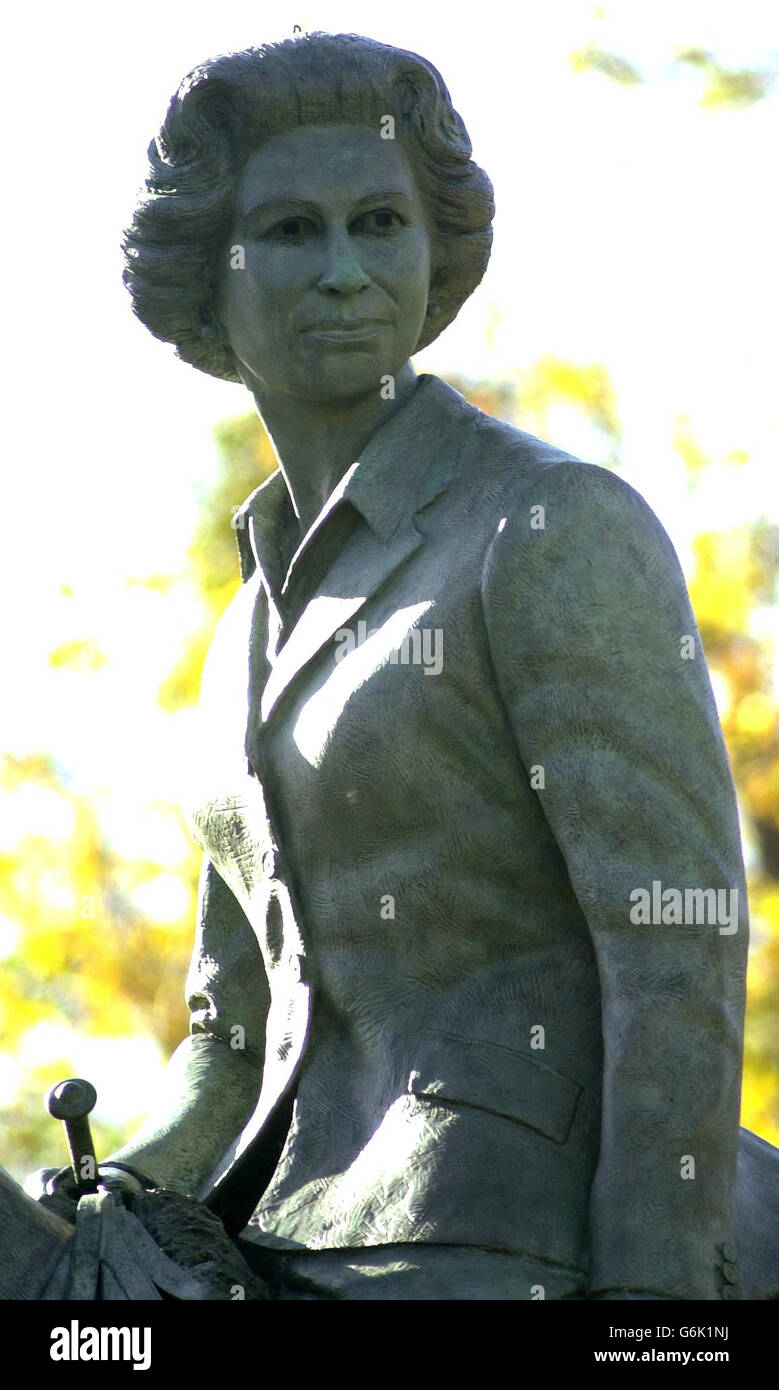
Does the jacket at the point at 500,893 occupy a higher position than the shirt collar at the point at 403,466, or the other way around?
the shirt collar at the point at 403,466

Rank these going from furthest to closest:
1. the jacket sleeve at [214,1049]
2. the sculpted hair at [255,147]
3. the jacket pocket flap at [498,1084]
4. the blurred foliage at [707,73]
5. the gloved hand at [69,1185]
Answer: the blurred foliage at [707,73]
the jacket sleeve at [214,1049]
the sculpted hair at [255,147]
the gloved hand at [69,1185]
the jacket pocket flap at [498,1084]

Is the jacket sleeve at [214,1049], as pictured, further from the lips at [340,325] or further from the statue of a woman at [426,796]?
the lips at [340,325]

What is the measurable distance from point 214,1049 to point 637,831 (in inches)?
→ 43.9

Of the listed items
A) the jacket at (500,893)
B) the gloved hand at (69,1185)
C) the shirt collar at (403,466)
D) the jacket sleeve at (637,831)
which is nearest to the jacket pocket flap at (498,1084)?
the jacket at (500,893)

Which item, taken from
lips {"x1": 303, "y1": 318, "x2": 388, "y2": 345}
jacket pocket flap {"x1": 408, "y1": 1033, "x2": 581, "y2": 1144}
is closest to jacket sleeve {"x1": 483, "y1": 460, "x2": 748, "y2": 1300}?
jacket pocket flap {"x1": 408, "y1": 1033, "x2": 581, "y2": 1144}

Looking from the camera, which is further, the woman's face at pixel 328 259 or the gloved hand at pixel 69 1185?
the woman's face at pixel 328 259

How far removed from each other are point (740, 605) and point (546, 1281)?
37.6 feet

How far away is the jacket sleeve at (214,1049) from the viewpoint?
198 inches

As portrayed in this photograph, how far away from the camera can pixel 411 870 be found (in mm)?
4586

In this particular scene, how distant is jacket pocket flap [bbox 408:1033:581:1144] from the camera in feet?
14.7

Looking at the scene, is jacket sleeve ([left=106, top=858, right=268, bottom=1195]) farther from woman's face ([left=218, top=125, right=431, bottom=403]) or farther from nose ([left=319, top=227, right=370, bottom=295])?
nose ([left=319, top=227, right=370, bottom=295])

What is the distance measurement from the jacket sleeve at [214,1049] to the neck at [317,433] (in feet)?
2.40
